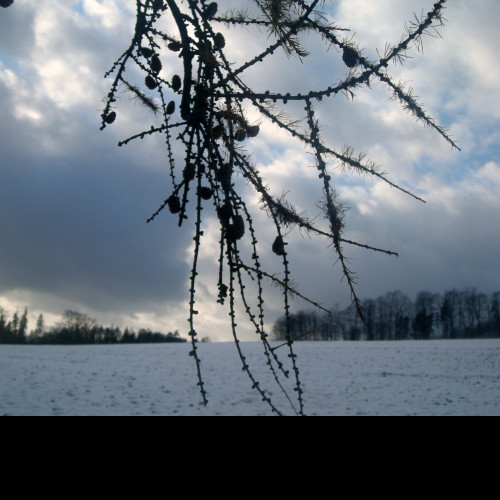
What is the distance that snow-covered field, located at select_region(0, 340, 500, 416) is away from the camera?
32.4ft

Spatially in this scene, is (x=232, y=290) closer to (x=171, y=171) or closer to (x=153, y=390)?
(x=171, y=171)

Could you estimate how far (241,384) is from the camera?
12672 mm

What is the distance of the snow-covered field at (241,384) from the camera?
32.4 ft
